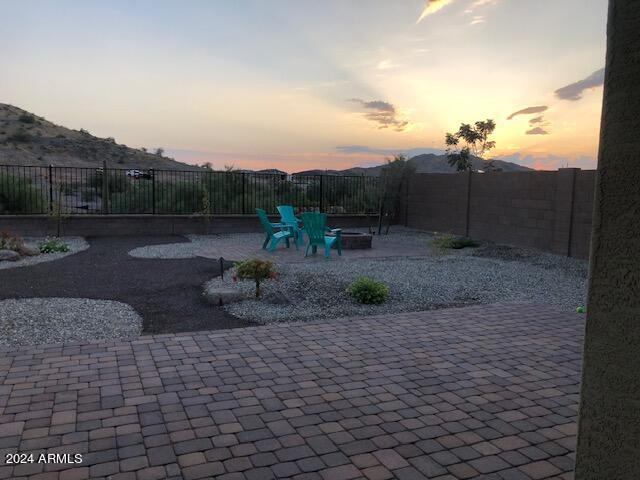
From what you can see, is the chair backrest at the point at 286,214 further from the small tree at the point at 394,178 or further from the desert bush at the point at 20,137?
the desert bush at the point at 20,137

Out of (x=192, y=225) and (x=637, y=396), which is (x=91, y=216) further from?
(x=637, y=396)

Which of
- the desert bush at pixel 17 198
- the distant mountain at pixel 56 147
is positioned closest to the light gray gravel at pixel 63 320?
the desert bush at pixel 17 198

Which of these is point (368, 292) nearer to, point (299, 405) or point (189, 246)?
point (299, 405)

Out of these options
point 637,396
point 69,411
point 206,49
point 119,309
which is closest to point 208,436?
point 69,411

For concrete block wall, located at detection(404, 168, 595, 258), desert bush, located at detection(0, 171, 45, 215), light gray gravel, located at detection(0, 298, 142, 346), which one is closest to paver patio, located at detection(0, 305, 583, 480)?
light gray gravel, located at detection(0, 298, 142, 346)

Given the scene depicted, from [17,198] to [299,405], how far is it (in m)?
14.5

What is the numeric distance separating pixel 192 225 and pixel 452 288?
994 centimetres

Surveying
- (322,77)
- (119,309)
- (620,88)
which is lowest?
(119,309)

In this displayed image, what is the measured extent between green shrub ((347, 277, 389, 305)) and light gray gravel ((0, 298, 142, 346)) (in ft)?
9.08

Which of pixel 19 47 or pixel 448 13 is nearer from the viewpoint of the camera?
pixel 448 13

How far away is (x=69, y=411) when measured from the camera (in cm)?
358

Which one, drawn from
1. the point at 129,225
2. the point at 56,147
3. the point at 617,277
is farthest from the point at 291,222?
the point at 56,147

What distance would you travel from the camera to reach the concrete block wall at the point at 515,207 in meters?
11.6

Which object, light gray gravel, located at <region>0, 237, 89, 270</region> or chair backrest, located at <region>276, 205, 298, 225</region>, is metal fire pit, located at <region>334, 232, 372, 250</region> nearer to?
chair backrest, located at <region>276, 205, 298, 225</region>
